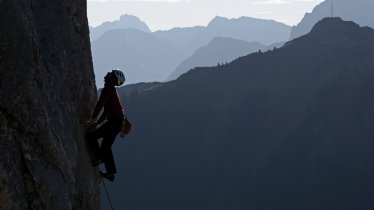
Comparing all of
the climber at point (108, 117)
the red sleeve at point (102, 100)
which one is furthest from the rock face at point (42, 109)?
the red sleeve at point (102, 100)

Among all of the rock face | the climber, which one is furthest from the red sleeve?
the rock face

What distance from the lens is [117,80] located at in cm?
1694

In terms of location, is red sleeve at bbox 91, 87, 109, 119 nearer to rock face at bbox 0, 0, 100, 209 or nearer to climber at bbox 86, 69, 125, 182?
climber at bbox 86, 69, 125, 182

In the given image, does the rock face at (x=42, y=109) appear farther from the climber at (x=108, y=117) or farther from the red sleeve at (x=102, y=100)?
the red sleeve at (x=102, y=100)

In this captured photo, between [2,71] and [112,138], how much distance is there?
5.96 m

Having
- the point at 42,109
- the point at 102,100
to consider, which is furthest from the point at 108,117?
the point at 42,109

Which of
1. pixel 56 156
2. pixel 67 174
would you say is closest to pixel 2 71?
pixel 56 156

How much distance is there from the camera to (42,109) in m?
13.3

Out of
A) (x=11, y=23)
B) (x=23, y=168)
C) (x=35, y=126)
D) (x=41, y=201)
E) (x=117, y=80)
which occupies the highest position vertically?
(x=11, y=23)

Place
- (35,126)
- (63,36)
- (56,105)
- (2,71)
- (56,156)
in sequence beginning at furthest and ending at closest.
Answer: (63,36) < (56,105) < (56,156) < (35,126) < (2,71)

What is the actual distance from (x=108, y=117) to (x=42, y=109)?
416cm

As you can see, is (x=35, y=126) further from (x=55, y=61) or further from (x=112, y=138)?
(x=112, y=138)

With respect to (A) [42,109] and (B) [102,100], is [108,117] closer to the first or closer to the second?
(B) [102,100]

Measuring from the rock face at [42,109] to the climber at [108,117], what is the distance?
50 cm
